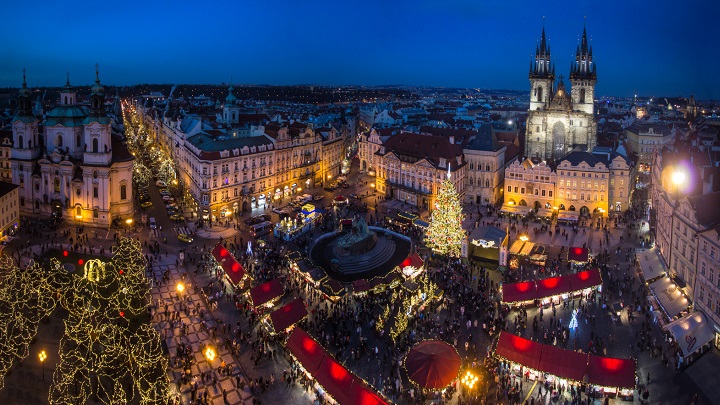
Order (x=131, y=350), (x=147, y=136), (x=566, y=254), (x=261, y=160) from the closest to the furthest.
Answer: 1. (x=131, y=350)
2. (x=566, y=254)
3. (x=261, y=160)
4. (x=147, y=136)

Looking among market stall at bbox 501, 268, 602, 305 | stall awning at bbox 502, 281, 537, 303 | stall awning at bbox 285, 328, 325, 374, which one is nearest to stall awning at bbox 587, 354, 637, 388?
stall awning at bbox 502, 281, 537, 303

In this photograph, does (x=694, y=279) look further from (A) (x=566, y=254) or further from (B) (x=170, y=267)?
(B) (x=170, y=267)

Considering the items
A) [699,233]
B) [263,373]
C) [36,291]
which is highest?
[699,233]

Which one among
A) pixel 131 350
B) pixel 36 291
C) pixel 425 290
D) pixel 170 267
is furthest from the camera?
pixel 170 267

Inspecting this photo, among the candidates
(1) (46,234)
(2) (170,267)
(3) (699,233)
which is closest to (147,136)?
(1) (46,234)

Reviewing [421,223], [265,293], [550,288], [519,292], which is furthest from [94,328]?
[421,223]

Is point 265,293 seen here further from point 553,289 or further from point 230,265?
point 553,289

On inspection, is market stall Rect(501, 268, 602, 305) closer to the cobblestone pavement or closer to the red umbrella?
the red umbrella
